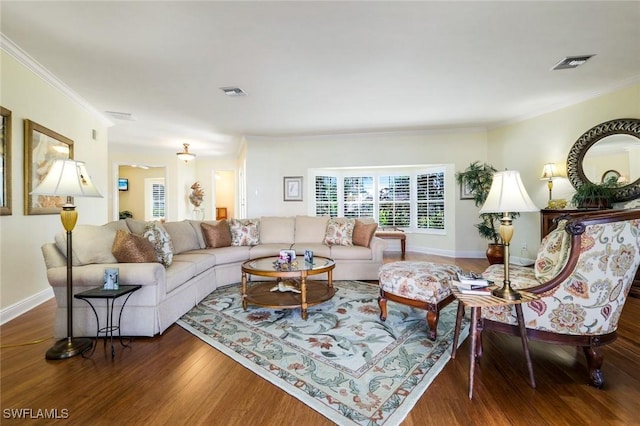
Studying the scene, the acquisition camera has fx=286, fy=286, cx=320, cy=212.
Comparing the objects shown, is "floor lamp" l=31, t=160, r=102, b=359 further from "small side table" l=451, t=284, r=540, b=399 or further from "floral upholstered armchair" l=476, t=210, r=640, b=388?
"floral upholstered armchair" l=476, t=210, r=640, b=388

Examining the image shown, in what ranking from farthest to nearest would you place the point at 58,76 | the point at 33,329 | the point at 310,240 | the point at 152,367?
the point at 310,240, the point at 58,76, the point at 33,329, the point at 152,367

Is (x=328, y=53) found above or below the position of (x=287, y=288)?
above

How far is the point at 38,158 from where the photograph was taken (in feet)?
10.6

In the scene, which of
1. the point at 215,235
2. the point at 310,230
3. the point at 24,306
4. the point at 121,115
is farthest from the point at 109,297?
the point at 121,115

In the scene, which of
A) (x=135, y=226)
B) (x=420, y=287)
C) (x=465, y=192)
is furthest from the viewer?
(x=465, y=192)

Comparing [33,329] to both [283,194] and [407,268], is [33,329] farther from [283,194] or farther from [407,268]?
[283,194]

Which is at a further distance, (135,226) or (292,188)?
(292,188)

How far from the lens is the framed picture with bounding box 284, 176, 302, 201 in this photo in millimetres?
6285

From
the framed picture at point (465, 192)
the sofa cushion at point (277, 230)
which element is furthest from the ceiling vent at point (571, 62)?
the sofa cushion at point (277, 230)

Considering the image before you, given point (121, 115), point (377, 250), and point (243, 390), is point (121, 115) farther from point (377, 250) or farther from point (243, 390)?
point (243, 390)

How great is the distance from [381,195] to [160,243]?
5.20 metres

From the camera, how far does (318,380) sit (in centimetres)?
182

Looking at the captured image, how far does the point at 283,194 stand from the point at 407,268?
160 inches

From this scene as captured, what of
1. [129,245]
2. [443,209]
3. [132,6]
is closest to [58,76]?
[132,6]
